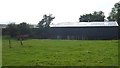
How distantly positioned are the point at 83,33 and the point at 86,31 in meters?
0.81

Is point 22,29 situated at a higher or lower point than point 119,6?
lower

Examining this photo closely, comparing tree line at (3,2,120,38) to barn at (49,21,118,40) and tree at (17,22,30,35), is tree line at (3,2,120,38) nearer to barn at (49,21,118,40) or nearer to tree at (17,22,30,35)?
tree at (17,22,30,35)

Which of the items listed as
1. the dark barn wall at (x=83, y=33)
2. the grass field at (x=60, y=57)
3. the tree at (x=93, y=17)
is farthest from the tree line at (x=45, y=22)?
the grass field at (x=60, y=57)

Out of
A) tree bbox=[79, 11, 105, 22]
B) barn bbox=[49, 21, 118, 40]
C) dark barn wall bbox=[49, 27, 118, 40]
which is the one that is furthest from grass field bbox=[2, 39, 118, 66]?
tree bbox=[79, 11, 105, 22]

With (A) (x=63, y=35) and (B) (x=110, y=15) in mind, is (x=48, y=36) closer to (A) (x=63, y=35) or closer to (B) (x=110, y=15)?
(A) (x=63, y=35)

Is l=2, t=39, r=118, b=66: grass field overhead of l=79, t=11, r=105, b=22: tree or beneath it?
beneath

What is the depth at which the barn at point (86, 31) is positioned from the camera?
55991 mm

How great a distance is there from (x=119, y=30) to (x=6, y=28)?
25.5 metres

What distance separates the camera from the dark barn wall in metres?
55.7

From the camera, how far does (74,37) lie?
58344 mm

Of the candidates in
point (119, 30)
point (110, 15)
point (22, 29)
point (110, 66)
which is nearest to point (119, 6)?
point (110, 15)

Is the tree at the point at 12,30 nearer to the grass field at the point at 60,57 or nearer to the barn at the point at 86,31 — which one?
the barn at the point at 86,31

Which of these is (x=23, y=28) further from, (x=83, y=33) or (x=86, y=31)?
(x=86, y=31)

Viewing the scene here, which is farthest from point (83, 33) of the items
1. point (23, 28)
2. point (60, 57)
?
point (60, 57)
